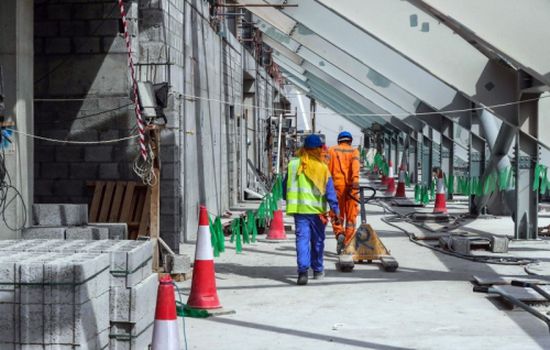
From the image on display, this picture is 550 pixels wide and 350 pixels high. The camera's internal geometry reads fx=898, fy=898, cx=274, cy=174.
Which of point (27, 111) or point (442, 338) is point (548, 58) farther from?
point (27, 111)

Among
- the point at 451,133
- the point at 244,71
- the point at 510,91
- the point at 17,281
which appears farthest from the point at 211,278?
the point at 244,71

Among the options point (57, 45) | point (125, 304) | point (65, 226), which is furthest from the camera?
point (57, 45)

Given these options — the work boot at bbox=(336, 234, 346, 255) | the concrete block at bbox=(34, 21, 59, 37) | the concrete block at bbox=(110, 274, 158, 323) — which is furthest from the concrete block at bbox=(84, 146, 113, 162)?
the concrete block at bbox=(110, 274, 158, 323)

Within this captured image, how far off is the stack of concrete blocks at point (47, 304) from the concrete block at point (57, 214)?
3.71m

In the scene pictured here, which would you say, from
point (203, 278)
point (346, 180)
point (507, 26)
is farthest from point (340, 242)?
point (203, 278)

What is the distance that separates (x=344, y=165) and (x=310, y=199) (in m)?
2.25

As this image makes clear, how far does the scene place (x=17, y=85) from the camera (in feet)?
30.9

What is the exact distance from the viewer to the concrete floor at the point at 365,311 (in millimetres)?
6645

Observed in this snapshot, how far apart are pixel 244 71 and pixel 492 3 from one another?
53.9 feet

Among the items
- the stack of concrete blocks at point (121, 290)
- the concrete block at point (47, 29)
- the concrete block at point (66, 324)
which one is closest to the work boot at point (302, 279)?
the stack of concrete blocks at point (121, 290)

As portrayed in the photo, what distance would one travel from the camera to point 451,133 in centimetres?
2217

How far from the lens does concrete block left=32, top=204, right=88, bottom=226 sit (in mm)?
8836

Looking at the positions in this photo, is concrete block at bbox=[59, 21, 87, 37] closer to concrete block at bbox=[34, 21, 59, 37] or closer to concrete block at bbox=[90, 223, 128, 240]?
concrete block at bbox=[34, 21, 59, 37]

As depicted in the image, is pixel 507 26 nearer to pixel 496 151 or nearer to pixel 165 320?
pixel 165 320
